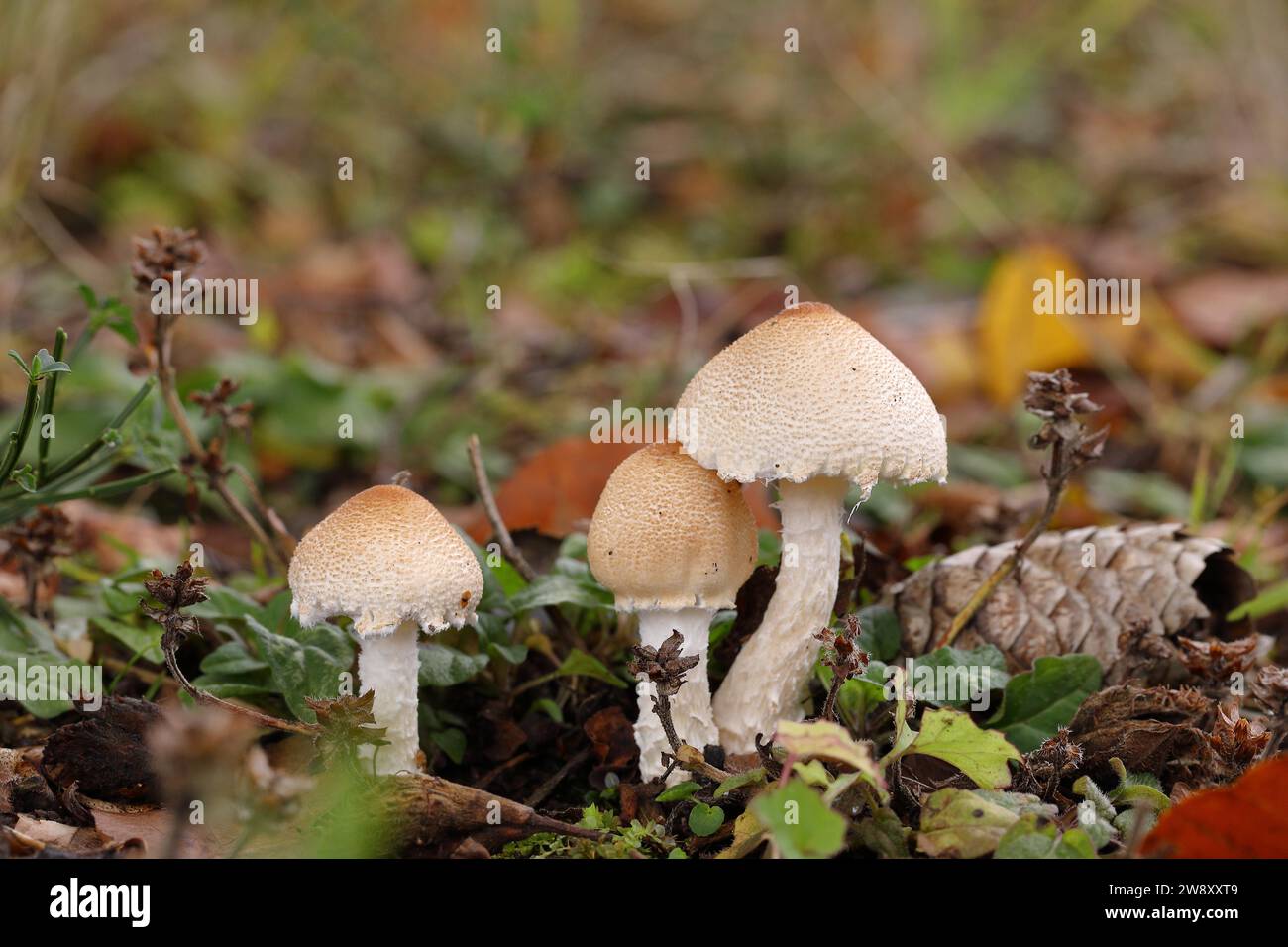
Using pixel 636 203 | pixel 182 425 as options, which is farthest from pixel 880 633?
→ pixel 636 203

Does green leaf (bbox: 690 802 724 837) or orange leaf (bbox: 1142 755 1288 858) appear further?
green leaf (bbox: 690 802 724 837)

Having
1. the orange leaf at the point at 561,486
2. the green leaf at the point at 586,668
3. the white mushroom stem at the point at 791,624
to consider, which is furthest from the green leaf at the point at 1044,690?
the orange leaf at the point at 561,486

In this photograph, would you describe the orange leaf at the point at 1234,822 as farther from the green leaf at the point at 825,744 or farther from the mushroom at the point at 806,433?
the mushroom at the point at 806,433

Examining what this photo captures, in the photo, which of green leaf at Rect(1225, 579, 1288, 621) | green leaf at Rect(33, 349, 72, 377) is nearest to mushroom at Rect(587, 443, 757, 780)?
green leaf at Rect(33, 349, 72, 377)

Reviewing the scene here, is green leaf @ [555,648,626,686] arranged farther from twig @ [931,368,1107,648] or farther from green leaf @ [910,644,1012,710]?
twig @ [931,368,1107,648]

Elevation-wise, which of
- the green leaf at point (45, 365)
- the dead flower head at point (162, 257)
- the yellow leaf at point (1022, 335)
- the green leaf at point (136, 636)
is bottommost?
the green leaf at point (136, 636)

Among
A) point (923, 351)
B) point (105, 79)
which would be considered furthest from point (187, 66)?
point (923, 351)

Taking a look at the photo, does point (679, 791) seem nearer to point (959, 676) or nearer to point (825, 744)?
point (825, 744)
